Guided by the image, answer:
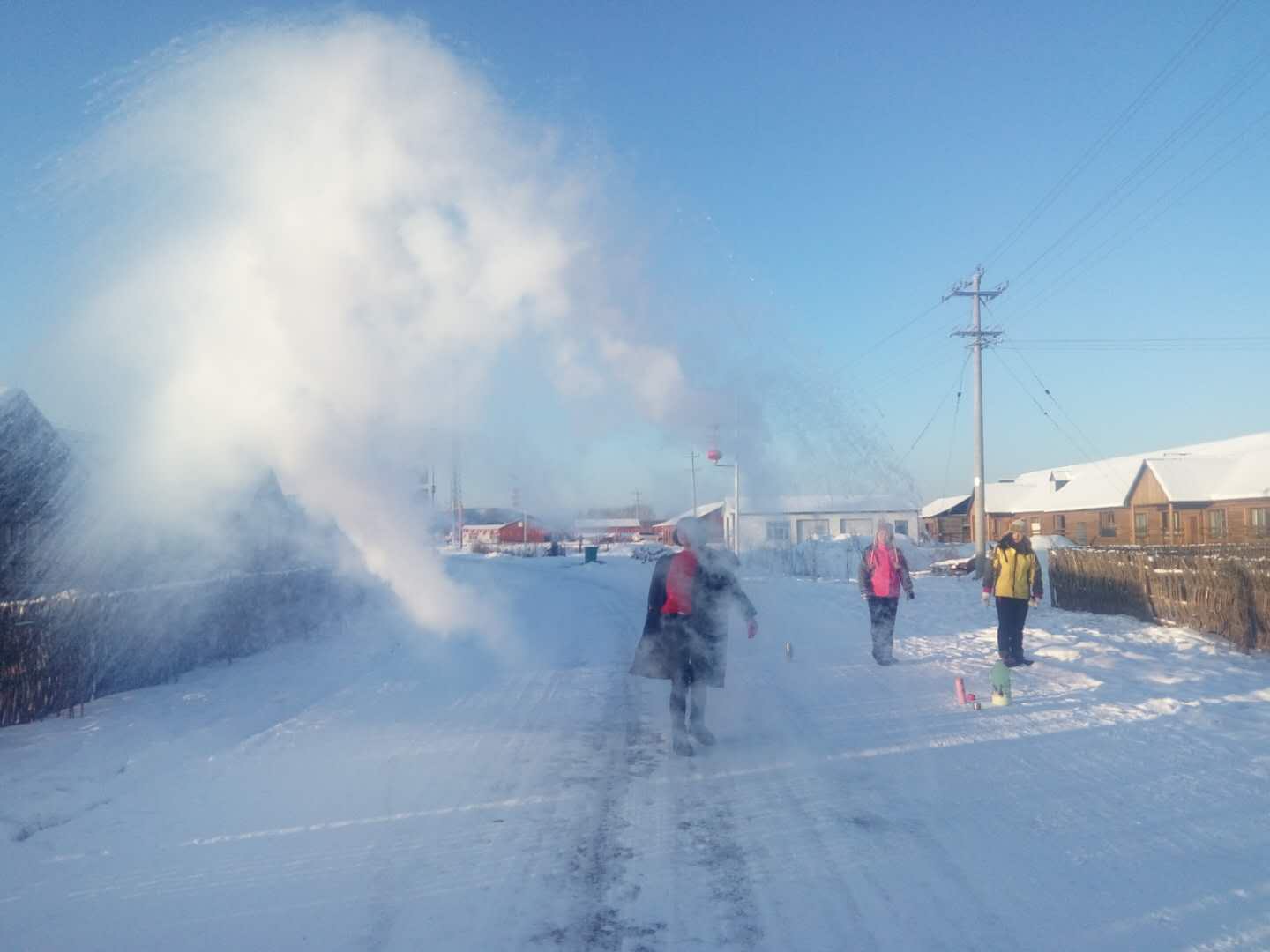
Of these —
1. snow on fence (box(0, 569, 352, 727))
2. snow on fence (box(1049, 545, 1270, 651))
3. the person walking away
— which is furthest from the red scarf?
snow on fence (box(1049, 545, 1270, 651))

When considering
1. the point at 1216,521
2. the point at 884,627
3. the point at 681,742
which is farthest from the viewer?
the point at 1216,521

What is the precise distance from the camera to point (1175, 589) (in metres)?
13.2

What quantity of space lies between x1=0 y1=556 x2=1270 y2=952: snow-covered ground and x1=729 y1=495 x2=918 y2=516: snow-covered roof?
14.2 metres

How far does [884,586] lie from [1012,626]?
1506 mm

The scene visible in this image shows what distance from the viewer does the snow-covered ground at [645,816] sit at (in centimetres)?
396

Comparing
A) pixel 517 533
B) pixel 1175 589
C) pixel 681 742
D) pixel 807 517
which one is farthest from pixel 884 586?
pixel 517 533

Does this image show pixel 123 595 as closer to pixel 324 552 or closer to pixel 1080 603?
pixel 324 552

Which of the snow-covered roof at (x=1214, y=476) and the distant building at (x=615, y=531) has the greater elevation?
the snow-covered roof at (x=1214, y=476)

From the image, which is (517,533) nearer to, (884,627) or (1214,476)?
(1214,476)

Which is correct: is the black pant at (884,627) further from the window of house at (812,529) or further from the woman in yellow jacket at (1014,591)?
the window of house at (812,529)

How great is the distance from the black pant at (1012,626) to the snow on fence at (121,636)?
980 cm

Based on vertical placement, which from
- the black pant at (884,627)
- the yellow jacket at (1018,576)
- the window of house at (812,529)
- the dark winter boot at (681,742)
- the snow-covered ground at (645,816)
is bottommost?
the snow-covered ground at (645,816)

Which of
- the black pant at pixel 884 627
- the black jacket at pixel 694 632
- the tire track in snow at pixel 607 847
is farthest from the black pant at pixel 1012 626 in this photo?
the tire track in snow at pixel 607 847

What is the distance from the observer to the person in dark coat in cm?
700
